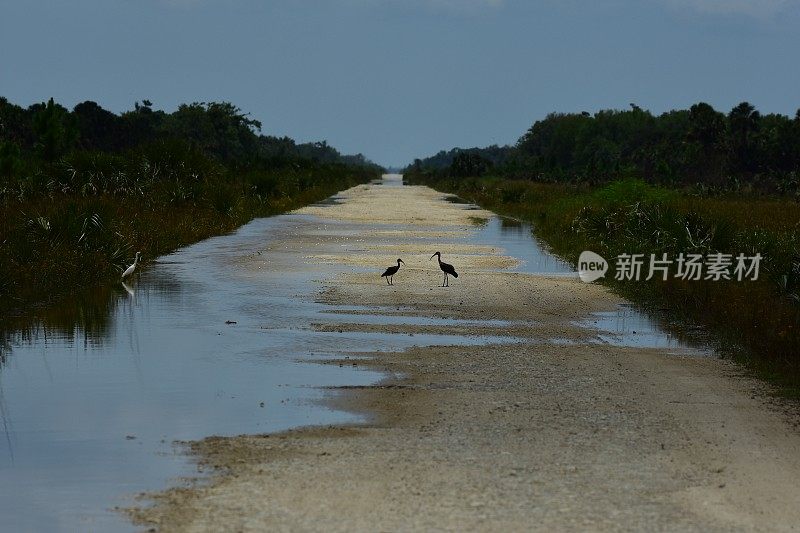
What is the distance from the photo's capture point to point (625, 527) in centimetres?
679

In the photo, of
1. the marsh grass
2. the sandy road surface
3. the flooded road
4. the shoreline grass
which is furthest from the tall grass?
the marsh grass

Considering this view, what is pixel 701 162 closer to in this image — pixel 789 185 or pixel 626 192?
pixel 789 185

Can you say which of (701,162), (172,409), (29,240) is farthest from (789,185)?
(172,409)

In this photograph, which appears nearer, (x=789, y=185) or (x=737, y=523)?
(x=737, y=523)

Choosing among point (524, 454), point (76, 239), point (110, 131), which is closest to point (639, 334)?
point (524, 454)

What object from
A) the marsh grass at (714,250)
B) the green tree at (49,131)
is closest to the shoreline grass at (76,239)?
the marsh grass at (714,250)

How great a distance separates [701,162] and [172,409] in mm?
91004

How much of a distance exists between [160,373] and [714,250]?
12858 millimetres

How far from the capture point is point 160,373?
39.6 feet

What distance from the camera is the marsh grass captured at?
13.6 metres

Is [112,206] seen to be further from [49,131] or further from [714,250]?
[49,131]

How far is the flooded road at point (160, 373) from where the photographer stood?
7.98 meters

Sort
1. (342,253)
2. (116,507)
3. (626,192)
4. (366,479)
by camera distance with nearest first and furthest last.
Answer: (116,507) → (366,479) → (342,253) → (626,192)

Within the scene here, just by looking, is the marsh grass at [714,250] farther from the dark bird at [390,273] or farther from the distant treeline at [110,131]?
the distant treeline at [110,131]
